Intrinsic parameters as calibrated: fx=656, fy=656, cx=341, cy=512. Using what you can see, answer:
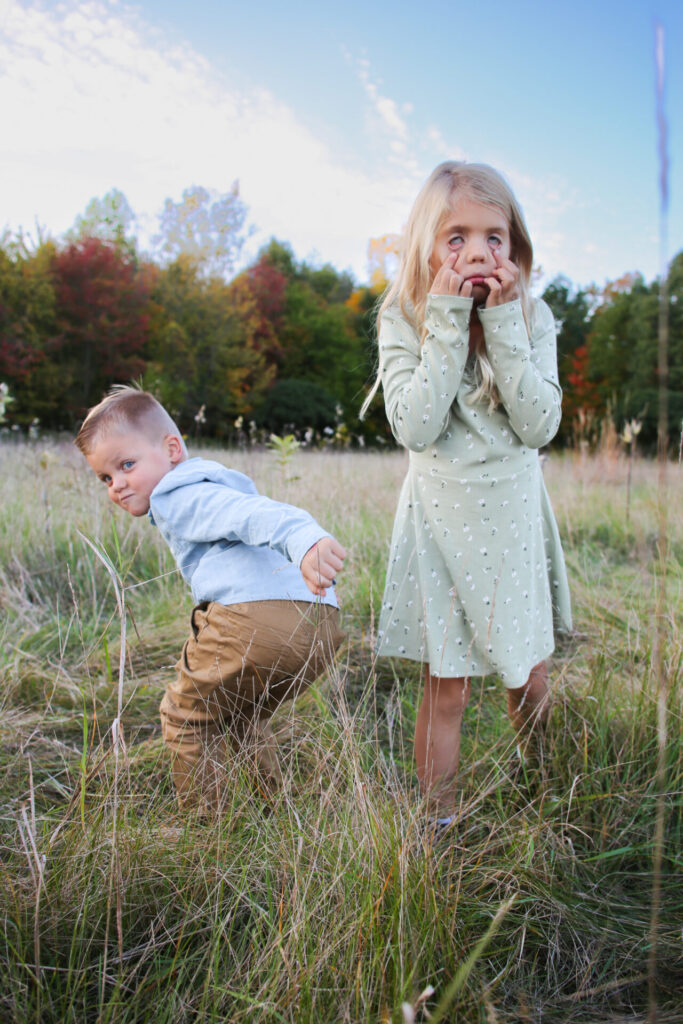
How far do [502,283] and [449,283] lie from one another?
0.13 m

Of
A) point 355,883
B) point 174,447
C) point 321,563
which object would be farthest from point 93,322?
point 355,883

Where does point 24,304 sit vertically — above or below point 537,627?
above

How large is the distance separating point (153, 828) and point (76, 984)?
0.35 meters

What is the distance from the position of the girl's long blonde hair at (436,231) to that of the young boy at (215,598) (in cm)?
48

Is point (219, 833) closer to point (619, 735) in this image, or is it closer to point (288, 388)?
point (619, 735)

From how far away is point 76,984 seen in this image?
100 centimetres

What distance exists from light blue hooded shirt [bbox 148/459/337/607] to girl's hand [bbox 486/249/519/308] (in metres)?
0.71

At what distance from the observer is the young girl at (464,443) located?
61.9 inches

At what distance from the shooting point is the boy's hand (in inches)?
48.3

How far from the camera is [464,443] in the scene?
1656mm

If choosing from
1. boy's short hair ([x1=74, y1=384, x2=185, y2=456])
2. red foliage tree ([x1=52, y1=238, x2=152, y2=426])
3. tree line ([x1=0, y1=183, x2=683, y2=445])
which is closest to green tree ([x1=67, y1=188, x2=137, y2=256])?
tree line ([x1=0, y1=183, x2=683, y2=445])

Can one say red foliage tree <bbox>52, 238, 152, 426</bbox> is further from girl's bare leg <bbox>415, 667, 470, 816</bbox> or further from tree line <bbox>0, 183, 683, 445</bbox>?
girl's bare leg <bbox>415, 667, 470, 816</bbox>

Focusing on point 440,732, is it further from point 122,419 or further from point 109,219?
point 109,219

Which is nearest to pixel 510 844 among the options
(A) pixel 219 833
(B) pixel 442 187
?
(A) pixel 219 833
